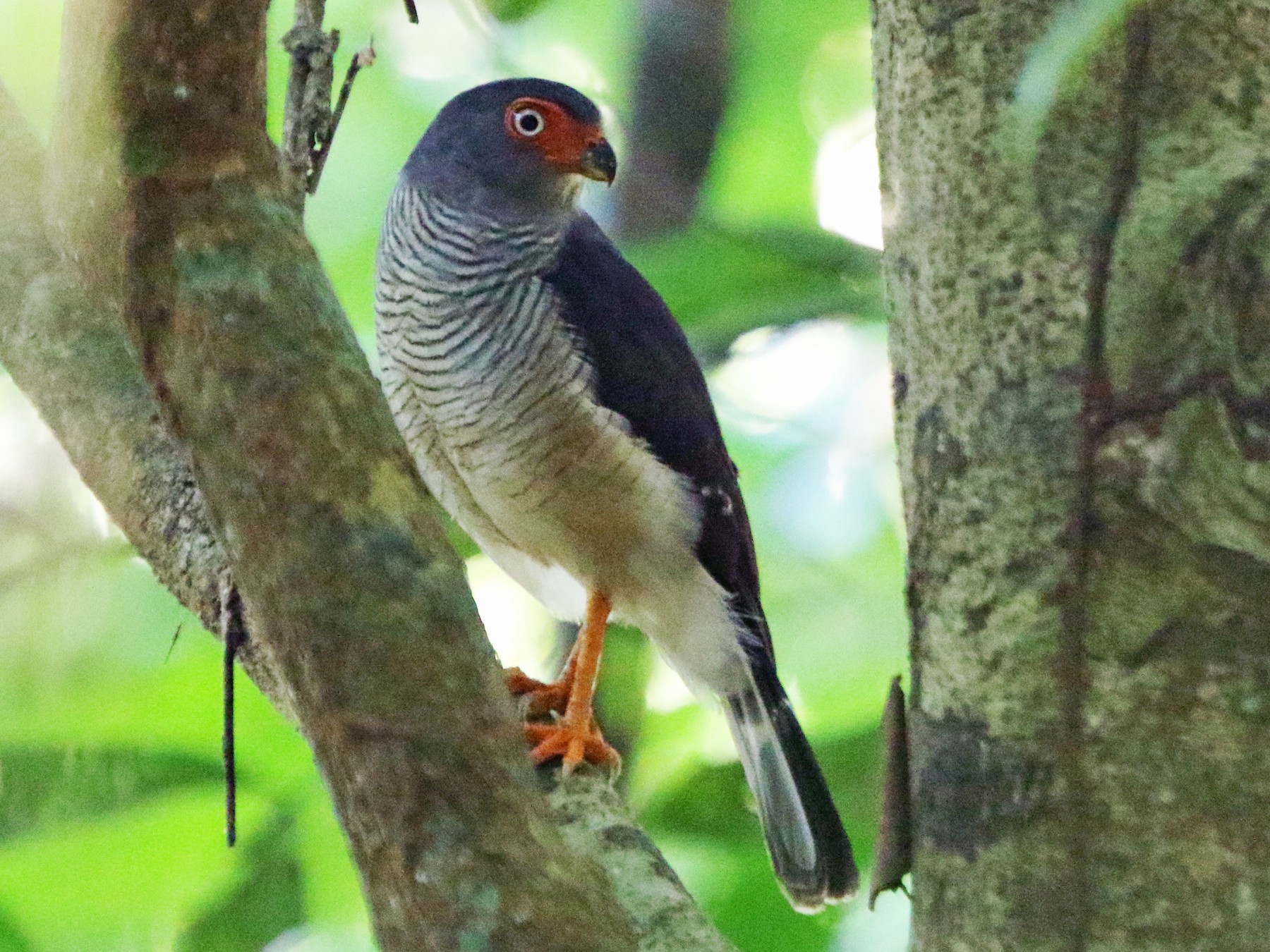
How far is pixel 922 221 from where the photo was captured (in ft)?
5.98

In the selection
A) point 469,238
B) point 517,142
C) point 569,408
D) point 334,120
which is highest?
point 517,142

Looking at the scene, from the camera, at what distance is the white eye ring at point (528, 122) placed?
11.2 ft

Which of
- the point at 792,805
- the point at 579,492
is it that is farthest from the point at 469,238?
the point at 792,805

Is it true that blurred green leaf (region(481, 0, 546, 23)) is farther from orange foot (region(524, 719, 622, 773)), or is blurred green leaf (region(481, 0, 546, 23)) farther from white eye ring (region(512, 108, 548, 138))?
orange foot (region(524, 719, 622, 773))

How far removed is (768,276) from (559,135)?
905 millimetres

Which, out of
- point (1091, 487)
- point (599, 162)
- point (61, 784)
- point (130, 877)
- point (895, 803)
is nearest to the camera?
point (1091, 487)

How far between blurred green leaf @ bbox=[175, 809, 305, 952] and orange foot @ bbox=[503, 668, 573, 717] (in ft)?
1.98

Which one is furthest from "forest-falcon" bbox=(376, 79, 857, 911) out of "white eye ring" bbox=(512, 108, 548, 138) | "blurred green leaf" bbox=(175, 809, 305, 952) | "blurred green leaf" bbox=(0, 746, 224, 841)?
"blurred green leaf" bbox=(0, 746, 224, 841)

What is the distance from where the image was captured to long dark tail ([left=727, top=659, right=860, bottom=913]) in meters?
2.82

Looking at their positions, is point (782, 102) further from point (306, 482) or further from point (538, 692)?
point (306, 482)

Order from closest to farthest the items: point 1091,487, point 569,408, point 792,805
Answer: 1. point 1091,487
2. point 792,805
3. point 569,408

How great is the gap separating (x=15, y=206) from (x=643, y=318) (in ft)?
4.20

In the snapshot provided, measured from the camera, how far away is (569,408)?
3.13 metres

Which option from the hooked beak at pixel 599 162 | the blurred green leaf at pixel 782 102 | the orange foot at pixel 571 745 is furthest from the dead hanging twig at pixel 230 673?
the blurred green leaf at pixel 782 102
